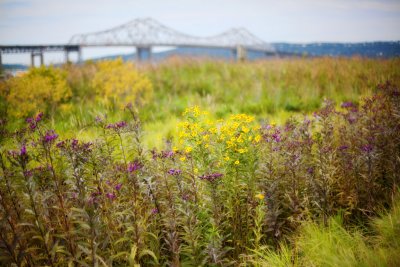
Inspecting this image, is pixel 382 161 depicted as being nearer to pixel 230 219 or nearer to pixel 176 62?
pixel 230 219

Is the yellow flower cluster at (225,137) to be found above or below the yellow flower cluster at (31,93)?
below

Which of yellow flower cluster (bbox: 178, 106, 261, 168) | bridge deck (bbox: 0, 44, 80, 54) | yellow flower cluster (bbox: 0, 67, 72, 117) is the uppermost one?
bridge deck (bbox: 0, 44, 80, 54)

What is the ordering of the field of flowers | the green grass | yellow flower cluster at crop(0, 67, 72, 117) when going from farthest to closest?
yellow flower cluster at crop(0, 67, 72, 117)
the field of flowers
the green grass

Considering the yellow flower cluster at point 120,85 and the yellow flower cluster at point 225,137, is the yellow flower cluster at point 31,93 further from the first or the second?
the yellow flower cluster at point 225,137

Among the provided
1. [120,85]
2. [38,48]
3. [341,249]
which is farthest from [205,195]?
[38,48]

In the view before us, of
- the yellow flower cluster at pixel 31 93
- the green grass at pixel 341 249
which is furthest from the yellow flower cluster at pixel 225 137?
the yellow flower cluster at pixel 31 93

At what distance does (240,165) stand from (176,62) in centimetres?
869

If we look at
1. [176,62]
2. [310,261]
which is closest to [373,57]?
[176,62]

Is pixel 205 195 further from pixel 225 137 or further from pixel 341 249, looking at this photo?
pixel 341 249

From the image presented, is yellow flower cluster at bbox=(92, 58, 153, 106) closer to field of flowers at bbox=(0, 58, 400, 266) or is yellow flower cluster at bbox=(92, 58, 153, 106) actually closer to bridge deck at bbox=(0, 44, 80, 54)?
field of flowers at bbox=(0, 58, 400, 266)

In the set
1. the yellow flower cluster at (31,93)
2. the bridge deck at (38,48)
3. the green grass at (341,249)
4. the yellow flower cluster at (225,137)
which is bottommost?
the green grass at (341,249)

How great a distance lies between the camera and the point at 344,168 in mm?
2967

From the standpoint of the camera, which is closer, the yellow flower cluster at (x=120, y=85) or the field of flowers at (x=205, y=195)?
the field of flowers at (x=205, y=195)

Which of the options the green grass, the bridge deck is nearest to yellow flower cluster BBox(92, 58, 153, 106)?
the green grass
